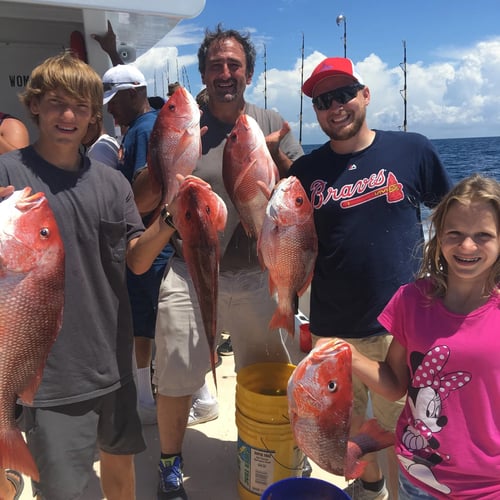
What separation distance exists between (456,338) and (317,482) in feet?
3.58

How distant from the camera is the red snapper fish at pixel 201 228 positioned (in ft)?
6.47

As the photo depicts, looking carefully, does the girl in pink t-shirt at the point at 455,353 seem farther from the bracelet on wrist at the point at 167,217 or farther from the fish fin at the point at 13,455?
the fish fin at the point at 13,455

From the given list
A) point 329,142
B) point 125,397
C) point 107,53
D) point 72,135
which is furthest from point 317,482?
point 107,53

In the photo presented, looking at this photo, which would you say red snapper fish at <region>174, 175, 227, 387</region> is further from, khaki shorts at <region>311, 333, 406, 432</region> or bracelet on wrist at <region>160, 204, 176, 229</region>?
khaki shorts at <region>311, 333, 406, 432</region>

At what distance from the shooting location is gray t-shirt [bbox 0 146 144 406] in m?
2.09

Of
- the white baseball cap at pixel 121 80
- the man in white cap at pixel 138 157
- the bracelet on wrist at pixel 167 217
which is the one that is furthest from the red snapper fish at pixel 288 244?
the white baseball cap at pixel 121 80

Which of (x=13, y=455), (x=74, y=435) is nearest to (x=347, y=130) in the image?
(x=74, y=435)

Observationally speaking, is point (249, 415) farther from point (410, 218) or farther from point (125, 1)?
point (125, 1)

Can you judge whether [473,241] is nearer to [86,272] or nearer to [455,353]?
[455,353]

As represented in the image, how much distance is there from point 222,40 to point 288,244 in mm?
1336

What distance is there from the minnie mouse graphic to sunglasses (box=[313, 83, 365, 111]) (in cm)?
136

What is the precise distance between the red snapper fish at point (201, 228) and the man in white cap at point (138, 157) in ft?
2.79

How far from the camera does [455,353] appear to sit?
1891 millimetres

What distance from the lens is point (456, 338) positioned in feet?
6.26
